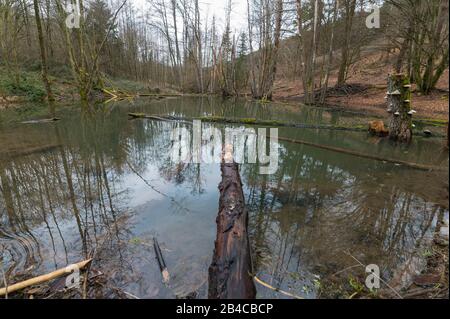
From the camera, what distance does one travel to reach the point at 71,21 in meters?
15.7

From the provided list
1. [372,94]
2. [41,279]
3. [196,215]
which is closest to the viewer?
[41,279]

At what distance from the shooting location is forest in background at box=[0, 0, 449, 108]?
43.7 feet

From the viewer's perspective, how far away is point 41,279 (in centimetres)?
217

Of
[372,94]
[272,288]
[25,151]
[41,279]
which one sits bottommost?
[272,288]

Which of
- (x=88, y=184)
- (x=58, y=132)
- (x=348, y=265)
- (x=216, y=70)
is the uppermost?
(x=216, y=70)

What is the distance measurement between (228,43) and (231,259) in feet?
105

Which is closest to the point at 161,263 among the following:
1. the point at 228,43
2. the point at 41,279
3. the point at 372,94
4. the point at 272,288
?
the point at 41,279

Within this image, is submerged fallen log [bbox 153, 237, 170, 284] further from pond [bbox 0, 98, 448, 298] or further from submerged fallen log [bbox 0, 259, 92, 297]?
submerged fallen log [bbox 0, 259, 92, 297]

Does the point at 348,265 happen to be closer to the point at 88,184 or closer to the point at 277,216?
the point at 277,216

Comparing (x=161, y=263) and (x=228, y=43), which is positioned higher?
(x=228, y=43)

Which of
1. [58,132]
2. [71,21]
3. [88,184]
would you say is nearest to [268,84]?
[71,21]

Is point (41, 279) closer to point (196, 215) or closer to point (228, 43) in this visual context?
point (196, 215)

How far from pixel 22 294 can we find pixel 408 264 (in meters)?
3.76

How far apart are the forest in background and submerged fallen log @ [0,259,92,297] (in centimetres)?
392
